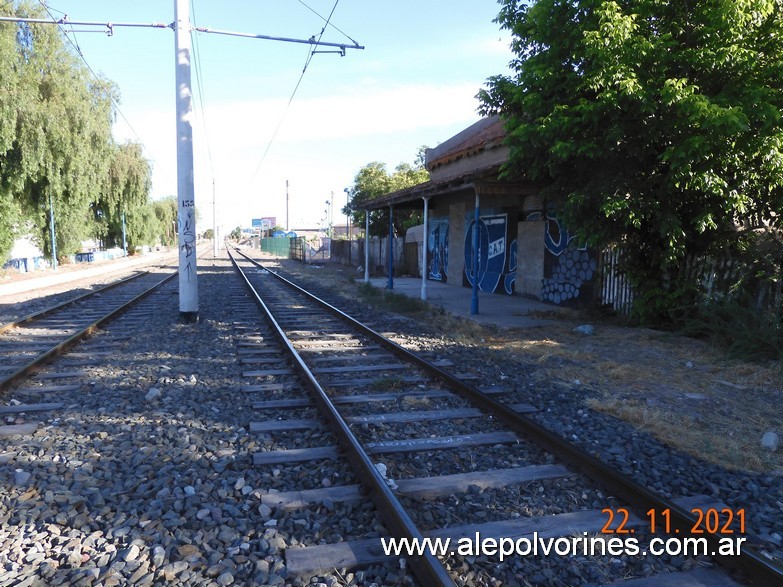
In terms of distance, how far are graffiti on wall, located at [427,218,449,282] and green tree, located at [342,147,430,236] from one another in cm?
701

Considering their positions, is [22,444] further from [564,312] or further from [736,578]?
[564,312]

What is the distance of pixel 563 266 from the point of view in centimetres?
1402

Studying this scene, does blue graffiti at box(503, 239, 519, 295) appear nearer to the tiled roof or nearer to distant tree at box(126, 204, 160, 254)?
the tiled roof

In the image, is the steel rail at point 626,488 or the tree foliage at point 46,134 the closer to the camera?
the steel rail at point 626,488

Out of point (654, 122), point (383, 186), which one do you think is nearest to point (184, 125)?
point (654, 122)

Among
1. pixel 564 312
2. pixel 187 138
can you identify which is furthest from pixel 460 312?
pixel 187 138

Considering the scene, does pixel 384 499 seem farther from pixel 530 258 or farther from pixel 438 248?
pixel 438 248

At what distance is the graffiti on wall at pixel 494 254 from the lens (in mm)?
17078

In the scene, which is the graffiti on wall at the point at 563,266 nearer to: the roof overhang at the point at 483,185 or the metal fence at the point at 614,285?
the metal fence at the point at 614,285

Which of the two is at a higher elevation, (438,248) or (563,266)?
(438,248)

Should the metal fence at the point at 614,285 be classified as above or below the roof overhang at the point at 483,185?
below

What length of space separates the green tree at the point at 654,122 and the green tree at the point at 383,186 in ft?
67.5

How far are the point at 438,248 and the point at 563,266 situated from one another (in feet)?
31.0

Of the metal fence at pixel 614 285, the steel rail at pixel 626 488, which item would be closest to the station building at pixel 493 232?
the metal fence at pixel 614 285
